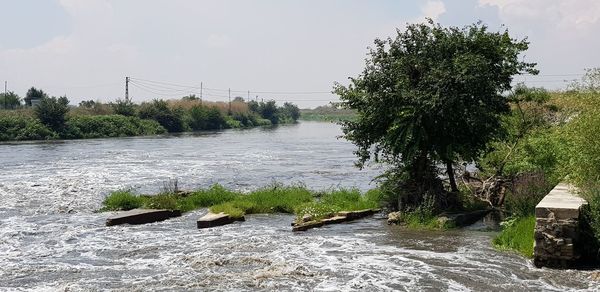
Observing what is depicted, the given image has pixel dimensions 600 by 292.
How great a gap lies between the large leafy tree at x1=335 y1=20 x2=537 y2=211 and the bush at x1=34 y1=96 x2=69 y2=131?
56315mm

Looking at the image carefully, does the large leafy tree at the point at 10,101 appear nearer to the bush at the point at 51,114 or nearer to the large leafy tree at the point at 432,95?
the bush at the point at 51,114

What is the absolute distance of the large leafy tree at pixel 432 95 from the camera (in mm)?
17484

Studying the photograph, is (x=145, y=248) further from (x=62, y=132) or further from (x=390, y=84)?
(x=62, y=132)

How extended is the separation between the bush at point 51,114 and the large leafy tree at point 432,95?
56.3 meters

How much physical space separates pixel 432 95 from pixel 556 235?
652cm

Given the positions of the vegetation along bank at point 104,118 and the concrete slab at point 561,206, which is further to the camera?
the vegetation along bank at point 104,118

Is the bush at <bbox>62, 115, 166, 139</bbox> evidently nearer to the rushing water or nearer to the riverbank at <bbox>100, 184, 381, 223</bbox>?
the rushing water

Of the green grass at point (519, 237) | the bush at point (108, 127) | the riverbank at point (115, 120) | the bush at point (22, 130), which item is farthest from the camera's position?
the bush at point (108, 127)

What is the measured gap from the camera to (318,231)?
17.1 metres

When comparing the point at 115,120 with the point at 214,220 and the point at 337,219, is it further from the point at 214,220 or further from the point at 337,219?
the point at 337,219

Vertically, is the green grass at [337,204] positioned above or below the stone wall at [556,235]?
below

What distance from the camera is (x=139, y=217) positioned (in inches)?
739

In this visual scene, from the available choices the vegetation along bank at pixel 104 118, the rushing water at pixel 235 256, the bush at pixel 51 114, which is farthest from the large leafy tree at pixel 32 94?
the rushing water at pixel 235 256

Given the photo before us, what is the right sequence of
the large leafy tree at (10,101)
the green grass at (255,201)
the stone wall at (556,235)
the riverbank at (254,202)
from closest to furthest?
the stone wall at (556,235), the riverbank at (254,202), the green grass at (255,201), the large leafy tree at (10,101)
